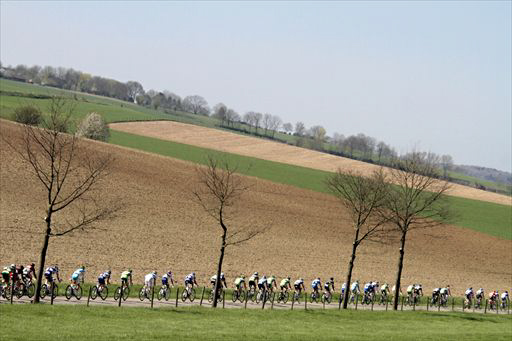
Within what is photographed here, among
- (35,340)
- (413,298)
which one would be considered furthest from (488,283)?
(35,340)

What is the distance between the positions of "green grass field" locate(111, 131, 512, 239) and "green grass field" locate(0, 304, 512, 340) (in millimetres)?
56778

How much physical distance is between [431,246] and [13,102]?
8384cm

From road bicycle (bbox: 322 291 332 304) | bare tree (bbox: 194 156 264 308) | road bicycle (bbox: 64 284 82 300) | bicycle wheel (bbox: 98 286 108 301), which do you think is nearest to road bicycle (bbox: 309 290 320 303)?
road bicycle (bbox: 322 291 332 304)

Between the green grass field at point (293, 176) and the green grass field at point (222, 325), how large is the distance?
56.8 m

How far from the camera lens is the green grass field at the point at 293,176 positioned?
307ft

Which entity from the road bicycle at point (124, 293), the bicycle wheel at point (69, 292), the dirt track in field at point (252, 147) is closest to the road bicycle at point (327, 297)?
the road bicycle at point (124, 293)

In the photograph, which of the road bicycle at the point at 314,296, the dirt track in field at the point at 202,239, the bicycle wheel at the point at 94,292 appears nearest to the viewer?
the bicycle wheel at the point at 94,292

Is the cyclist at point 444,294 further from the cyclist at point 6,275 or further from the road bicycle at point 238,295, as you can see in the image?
the cyclist at point 6,275

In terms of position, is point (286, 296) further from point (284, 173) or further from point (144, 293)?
point (284, 173)

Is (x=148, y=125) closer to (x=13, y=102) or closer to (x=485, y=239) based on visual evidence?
(x=13, y=102)

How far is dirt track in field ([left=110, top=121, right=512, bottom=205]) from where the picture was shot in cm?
13488

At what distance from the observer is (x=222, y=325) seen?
26.3 m

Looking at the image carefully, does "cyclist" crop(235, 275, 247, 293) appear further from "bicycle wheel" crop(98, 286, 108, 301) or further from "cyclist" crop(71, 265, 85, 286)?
"cyclist" crop(71, 265, 85, 286)

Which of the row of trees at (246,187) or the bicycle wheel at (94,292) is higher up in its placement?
the row of trees at (246,187)
